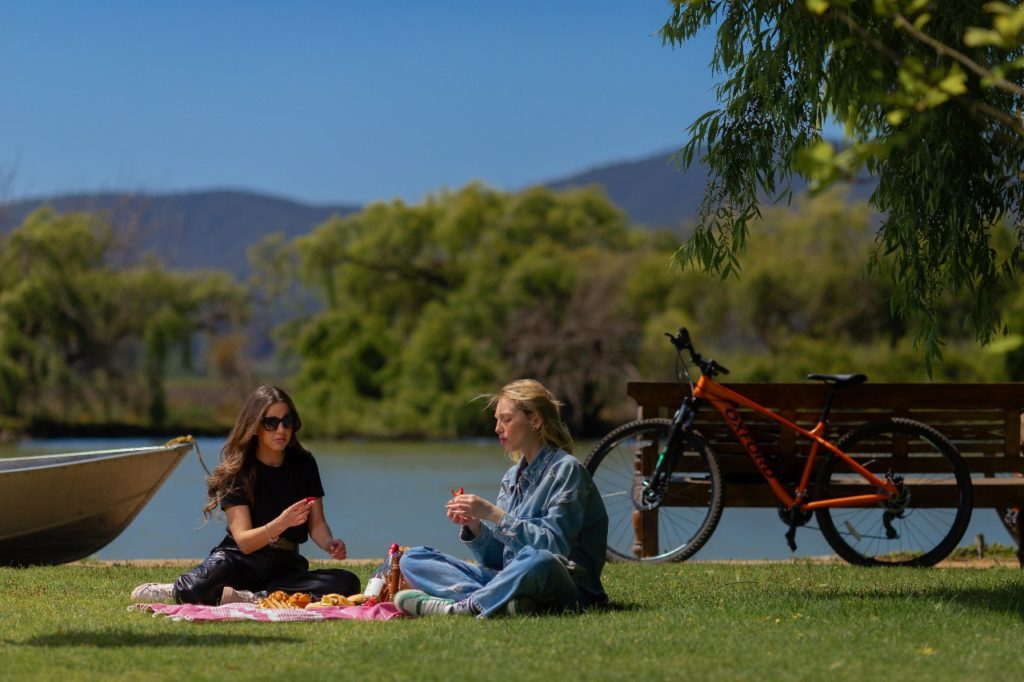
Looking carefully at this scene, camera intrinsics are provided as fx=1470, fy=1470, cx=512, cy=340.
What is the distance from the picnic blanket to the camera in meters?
5.85

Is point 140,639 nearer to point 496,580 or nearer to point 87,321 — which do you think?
point 496,580

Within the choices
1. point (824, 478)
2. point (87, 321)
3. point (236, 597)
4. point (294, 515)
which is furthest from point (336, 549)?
point (87, 321)

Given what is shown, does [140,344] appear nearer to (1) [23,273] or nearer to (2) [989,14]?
(1) [23,273]

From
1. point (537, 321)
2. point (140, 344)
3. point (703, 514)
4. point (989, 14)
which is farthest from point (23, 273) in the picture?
point (989, 14)

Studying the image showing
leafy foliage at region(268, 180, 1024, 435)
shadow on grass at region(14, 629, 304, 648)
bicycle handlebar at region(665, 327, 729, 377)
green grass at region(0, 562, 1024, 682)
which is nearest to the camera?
green grass at region(0, 562, 1024, 682)

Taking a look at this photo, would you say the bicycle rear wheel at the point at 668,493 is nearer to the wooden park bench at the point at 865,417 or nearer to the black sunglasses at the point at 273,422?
the wooden park bench at the point at 865,417

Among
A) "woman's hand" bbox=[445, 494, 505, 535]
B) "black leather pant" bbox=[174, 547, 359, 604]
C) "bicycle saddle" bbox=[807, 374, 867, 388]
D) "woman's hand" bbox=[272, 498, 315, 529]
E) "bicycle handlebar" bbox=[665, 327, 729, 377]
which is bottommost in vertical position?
"black leather pant" bbox=[174, 547, 359, 604]

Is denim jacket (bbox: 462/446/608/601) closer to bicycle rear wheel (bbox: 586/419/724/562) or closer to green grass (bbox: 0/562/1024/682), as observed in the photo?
green grass (bbox: 0/562/1024/682)

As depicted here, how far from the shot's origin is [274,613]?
5.89m

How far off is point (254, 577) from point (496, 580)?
1.17 meters

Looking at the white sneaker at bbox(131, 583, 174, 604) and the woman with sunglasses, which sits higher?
the woman with sunglasses

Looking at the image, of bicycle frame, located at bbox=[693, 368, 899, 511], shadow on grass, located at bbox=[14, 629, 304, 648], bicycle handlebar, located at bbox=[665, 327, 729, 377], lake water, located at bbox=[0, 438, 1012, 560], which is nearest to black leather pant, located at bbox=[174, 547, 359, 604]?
shadow on grass, located at bbox=[14, 629, 304, 648]

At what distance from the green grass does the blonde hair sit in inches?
27.7

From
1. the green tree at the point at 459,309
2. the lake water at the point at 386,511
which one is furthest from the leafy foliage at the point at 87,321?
the green tree at the point at 459,309
